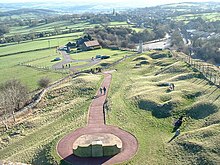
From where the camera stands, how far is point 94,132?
3825 centimetres

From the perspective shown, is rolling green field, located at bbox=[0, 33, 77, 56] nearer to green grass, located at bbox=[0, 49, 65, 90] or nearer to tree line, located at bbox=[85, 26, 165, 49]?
green grass, located at bbox=[0, 49, 65, 90]

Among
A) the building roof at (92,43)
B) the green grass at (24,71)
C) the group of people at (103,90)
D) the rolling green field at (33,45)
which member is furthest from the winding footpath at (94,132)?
the rolling green field at (33,45)

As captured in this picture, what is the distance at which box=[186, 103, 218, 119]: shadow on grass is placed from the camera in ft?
128

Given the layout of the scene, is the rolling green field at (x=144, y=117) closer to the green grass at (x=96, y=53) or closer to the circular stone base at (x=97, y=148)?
the circular stone base at (x=97, y=148)

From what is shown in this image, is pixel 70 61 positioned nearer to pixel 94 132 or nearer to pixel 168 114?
pixel 168 114

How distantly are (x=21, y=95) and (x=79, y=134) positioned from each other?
88.7 ft

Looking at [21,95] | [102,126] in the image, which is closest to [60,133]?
[102,126]

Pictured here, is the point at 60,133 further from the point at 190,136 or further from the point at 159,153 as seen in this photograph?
the point at 190,136

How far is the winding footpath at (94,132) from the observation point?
31.8 metres

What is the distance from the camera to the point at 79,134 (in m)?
38.1

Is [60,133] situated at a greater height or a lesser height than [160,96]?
lesser

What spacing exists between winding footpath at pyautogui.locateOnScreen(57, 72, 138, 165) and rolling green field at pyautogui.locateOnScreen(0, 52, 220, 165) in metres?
0.95

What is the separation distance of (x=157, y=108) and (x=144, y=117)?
3149 millimetres

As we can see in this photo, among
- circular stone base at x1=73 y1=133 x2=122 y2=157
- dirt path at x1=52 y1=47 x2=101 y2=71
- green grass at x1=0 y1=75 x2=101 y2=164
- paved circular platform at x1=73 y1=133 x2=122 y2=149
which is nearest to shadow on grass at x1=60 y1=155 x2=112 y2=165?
circular stone base at x1=73 y1=133 x2=122 y2=157
